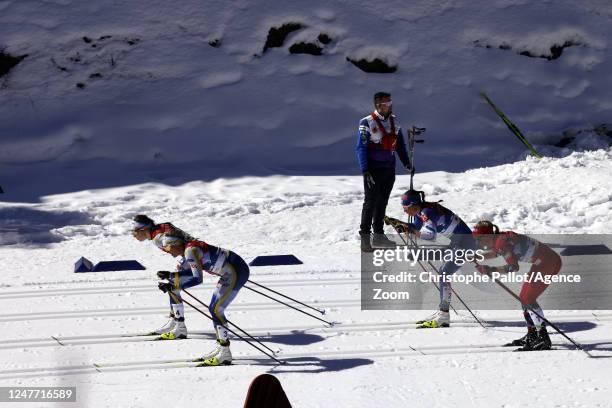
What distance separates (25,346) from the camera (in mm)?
9656

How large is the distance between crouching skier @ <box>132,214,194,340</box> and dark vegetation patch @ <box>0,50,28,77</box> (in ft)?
32.8

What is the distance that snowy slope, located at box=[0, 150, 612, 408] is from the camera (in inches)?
325

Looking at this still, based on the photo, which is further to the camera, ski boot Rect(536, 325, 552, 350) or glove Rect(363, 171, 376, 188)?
glove Rect(363, 171, 376, 188)

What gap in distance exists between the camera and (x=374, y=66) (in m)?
19.5

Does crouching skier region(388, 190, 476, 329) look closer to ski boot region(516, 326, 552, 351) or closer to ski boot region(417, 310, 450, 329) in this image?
ski boot region(417, 310, 450, 329)

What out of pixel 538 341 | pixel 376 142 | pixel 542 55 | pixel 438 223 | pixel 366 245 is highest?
pixel 542 55

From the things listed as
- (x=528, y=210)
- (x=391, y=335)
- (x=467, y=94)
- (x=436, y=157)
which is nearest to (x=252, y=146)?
(x=436, y=157)

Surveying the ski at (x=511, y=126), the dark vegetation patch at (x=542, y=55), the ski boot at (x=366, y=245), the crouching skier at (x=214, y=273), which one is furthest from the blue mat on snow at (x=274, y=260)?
the dark vegetation patch at (x=542, y=55)

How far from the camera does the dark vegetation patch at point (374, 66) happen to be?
63.8 ft

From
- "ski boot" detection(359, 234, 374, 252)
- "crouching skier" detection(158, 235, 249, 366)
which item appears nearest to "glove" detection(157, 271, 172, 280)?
"crouching skier" detection(158, 235, 249, 366)

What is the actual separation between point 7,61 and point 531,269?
12.6 meters

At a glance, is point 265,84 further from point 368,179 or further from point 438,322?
point 438,322

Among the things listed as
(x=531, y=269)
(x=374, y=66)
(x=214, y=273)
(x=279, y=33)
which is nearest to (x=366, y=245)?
(x=531, y=269)

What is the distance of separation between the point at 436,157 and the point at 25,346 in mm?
9529
